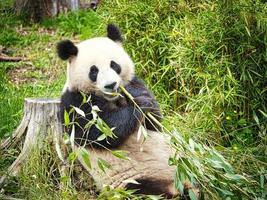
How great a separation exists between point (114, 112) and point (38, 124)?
2.57 feet

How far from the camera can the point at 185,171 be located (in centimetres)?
353

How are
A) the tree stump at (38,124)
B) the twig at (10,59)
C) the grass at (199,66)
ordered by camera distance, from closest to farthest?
the tree stump at (38,124), the grass at (199,66), the twig at (10,59)

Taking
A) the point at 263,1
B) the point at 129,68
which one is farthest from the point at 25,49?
the point at 129,68

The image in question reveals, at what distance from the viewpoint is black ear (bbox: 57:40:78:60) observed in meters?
4.16

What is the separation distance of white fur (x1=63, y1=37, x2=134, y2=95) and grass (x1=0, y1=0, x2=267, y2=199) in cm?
68

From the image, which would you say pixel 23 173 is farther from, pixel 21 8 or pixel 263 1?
pixel 21 8

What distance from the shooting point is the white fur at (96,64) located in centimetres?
409

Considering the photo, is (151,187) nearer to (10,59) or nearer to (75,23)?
(10,59)

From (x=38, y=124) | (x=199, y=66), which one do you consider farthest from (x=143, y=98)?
(x=199, y=66)

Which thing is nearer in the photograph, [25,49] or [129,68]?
[129,68]

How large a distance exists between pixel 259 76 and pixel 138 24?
1.45m

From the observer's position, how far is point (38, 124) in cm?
460

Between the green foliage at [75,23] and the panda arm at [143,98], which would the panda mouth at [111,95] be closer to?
the panda arm at [143,98]

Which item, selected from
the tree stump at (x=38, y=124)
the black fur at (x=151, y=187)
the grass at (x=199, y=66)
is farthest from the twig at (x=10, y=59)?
the black fur at (x=151, y=187)
